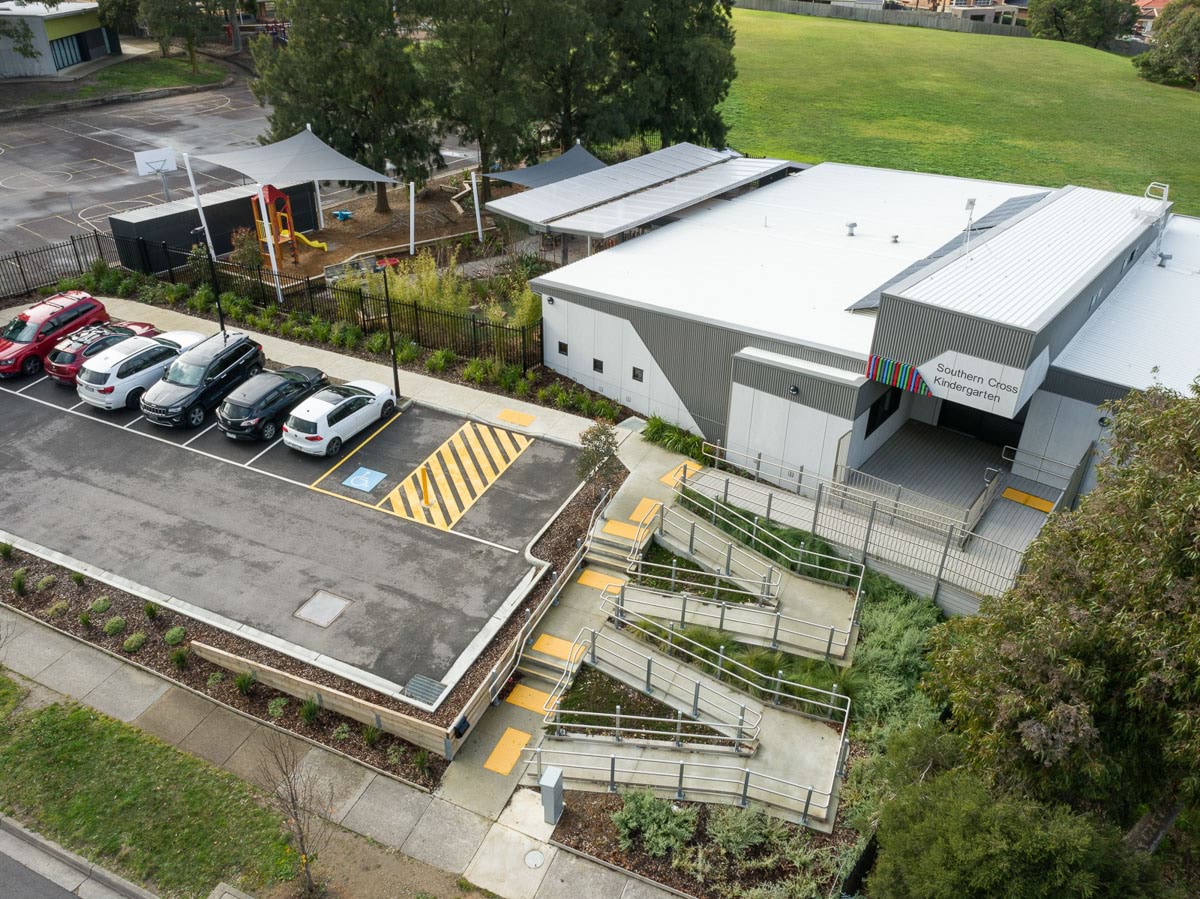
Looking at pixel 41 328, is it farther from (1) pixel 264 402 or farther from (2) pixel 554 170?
(2) pixel 554 170

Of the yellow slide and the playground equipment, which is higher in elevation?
the playground equipment

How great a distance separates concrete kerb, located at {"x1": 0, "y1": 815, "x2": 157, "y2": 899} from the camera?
13.1 m

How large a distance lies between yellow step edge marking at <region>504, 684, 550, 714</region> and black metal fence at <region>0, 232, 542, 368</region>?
12423 millimetres

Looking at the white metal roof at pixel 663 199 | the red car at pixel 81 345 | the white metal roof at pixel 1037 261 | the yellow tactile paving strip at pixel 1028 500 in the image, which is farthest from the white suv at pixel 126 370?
the yellow tactile paving strip at pixel 1028 500

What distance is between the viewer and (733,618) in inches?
710

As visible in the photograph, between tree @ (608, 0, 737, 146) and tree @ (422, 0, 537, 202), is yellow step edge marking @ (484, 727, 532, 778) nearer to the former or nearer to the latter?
tree @ (422, 0, 537, 202)

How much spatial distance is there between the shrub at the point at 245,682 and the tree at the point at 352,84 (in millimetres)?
27473

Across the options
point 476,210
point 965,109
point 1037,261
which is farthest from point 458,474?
point 965,109

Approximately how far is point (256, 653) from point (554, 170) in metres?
27.5

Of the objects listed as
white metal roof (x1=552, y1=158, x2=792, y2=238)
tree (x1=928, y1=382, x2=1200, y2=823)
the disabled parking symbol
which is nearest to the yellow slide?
white metal roof (x1=552, y1=158, x2=792, y2=238)

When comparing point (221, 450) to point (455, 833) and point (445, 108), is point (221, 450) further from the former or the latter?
point (445, 108)

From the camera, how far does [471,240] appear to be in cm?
3831

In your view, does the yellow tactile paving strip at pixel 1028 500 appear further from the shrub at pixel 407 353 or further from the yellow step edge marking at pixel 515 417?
the shrub at pixel 407 353

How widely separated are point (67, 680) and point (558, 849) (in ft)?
33.7
